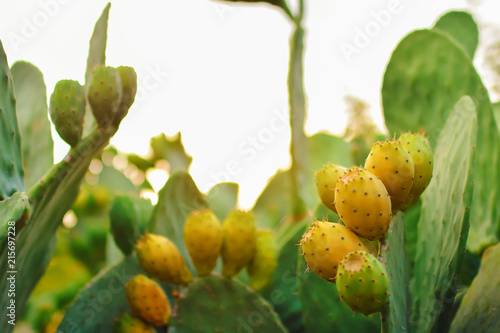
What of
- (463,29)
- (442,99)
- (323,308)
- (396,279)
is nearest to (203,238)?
(323,308)

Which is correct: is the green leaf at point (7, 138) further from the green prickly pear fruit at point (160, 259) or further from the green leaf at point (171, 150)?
the green leaf at point (171, 150)

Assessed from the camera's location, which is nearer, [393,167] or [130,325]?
[393,167]

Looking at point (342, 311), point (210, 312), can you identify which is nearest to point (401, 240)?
point (342, 311)

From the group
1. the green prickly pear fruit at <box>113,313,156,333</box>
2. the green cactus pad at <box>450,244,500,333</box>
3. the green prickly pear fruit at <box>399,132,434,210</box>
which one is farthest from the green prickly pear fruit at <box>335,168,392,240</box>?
the green prickly pear fruit at <box>113,313,156,333</box>

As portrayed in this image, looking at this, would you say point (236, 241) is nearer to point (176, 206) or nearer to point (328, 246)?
point (176, 206)

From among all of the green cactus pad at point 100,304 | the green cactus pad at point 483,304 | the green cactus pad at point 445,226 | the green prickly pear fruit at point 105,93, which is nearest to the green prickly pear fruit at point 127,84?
the green prickly pear fruit at point 105,93

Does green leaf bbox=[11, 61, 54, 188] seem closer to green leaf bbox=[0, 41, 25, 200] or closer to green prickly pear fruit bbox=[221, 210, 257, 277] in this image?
green leaf bbox=[0, 41, 25, 200]
